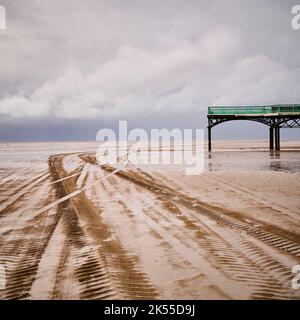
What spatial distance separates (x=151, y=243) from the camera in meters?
5.27

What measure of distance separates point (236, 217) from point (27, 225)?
17.4ft

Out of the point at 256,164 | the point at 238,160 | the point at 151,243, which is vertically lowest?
the point at 151,243

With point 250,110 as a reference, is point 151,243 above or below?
below

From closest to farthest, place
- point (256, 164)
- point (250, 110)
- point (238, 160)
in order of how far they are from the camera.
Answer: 1. point (256, 164)
2. point (238, 160)
3. point (250, 110)

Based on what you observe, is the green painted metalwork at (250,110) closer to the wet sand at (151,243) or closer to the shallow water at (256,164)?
the shallow water at (256,164)

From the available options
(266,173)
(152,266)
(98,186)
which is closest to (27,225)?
(152,266)

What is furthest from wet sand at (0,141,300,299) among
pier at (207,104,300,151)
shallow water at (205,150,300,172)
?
pier at (207,104,300,151)

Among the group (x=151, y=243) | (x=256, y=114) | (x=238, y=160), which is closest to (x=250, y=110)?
(x=256, y=114)

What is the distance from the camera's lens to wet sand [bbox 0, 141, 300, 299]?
3.73m

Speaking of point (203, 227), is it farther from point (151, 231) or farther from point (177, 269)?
point (177, 269)

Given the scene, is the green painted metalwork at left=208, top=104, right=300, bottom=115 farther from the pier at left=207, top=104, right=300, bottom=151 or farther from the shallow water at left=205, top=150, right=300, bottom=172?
the shallow water at left=205, top=150, right=300, bottom=172

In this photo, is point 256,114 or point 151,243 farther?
point 256,114

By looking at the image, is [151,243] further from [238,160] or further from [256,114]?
[256,114]
